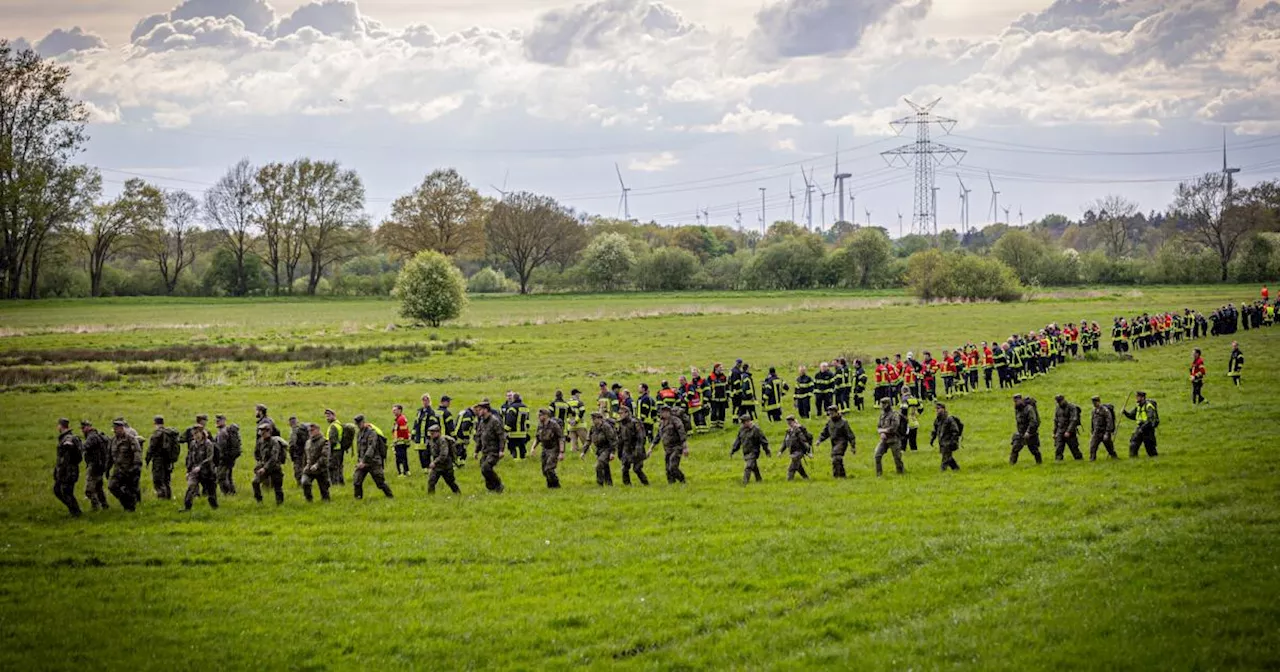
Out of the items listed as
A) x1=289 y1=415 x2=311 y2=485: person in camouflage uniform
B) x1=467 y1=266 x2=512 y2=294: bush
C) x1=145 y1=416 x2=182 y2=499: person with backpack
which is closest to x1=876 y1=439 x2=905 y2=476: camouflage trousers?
x1=289 y1=415 x2=311 y2=485: person in camouflage uniform

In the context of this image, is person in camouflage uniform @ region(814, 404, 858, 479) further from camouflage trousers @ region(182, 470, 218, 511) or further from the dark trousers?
camouflage trousers @ region(182, 470, 218, 511)

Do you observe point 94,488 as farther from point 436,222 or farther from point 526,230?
point 526,230

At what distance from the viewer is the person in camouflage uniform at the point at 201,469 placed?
2344cm

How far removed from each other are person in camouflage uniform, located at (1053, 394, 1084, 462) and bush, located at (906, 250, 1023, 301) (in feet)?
256

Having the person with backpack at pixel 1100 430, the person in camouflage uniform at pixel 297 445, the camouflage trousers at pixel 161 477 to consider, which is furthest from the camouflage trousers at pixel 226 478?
the person with backpack at pixel 1100 430

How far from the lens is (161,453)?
24.4 metres

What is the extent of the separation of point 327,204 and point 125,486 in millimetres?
112662

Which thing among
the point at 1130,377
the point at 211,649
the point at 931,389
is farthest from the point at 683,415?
the point at 1130,377

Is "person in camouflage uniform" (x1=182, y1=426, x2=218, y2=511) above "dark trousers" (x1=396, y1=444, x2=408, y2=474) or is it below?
above

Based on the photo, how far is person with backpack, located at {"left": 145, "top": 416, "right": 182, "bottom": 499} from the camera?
2427cm

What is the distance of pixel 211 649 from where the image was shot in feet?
47.6

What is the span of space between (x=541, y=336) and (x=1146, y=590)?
194ft

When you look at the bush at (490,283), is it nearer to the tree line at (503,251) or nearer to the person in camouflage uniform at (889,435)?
the tree line at (503,251)

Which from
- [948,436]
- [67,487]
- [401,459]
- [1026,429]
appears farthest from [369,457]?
[1026,429]
